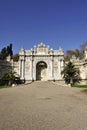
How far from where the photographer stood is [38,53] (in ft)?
155

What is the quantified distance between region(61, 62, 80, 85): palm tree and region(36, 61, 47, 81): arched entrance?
9.22 meters

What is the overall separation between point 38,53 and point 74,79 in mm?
13443

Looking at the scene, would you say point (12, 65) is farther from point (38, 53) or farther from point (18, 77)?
point (38, 53)

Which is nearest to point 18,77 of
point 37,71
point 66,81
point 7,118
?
point 37,71

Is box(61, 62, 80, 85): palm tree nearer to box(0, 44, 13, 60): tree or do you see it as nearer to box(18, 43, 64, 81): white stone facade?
box(18, 43, 64, 81): white stone facade

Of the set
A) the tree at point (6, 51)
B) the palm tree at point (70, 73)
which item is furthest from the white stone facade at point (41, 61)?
the tree at point (6, 51)

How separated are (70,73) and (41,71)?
44.5 feet

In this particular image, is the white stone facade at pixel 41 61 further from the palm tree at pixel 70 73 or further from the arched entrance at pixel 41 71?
the palm tree at pixel 70 73

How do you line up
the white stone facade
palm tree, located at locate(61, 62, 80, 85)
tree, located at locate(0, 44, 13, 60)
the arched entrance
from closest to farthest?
palm tree, located at locate(61, 62, 80, 85), the white stone facade, the arched entrance, tree, located at locate(0, 44, 13, 60)

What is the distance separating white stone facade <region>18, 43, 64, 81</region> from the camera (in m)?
45.8

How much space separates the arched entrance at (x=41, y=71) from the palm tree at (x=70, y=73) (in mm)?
9218

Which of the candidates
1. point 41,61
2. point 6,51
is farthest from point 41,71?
point 6,51

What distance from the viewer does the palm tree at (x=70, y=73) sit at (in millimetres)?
38478

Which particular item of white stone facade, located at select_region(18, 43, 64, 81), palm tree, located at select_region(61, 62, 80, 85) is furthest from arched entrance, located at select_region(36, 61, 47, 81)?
palm tree, located at select_region(61, 62, 80, 85)
